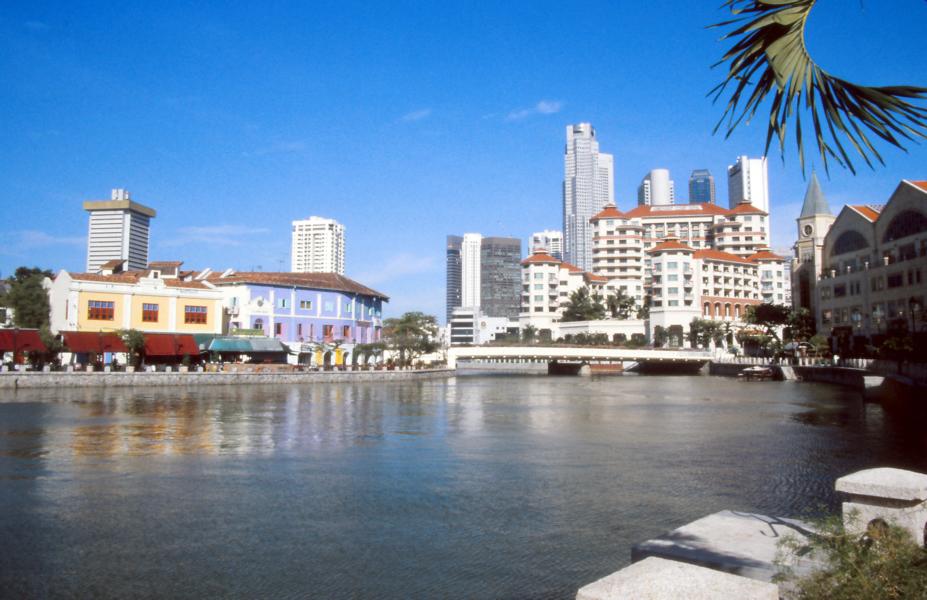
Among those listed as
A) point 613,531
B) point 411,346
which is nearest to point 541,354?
point 411,346

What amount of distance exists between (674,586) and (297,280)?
266 ft

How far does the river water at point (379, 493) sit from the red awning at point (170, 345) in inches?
1264

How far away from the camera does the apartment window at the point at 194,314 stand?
7212 centimetres

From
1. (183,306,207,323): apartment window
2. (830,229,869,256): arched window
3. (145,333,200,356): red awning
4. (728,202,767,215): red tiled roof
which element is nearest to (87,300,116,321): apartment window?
(145,333,200,356): red awning

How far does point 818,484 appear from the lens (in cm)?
1783

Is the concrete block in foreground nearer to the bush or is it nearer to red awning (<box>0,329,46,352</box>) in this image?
the bush

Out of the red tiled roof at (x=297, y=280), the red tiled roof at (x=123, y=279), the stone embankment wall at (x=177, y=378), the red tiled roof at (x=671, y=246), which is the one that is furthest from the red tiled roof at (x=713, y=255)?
the red tiled roof at (x=123, y=279)

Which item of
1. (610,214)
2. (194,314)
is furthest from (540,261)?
(194,314)

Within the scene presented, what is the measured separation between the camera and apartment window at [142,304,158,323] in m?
69.2

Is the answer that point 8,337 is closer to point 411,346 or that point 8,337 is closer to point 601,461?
point 411,346

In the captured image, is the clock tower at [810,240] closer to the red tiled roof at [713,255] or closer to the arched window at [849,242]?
the arched window at [849,242]

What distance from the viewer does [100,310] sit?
219 feet

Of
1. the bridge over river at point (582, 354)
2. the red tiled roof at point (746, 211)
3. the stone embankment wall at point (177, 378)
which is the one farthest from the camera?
the red tiled roof at point (746, 211)

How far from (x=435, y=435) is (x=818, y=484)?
14861 millimetres
